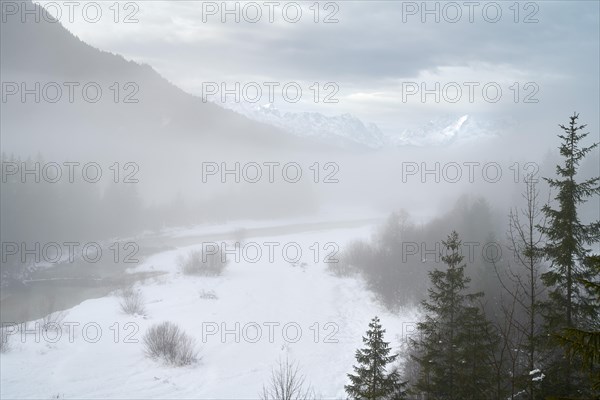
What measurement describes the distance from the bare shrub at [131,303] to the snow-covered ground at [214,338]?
0.77m

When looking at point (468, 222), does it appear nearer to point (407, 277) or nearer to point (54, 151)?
point (407, 277)

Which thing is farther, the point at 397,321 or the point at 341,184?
the point at 341,184

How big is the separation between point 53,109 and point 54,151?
35015mm

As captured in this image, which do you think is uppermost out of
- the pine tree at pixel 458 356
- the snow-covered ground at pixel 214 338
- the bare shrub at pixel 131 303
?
the pine tree at pixel 458 356

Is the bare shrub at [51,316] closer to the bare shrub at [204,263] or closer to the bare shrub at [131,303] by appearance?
the bare shrub at [131,303]

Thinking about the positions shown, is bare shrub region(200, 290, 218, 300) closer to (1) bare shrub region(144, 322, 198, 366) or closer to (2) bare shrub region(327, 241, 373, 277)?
(1) bare shrub region(144, 322, 198, 366)

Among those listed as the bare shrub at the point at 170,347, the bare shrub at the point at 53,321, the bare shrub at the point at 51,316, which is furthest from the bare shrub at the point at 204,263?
the bare shrub at the point at 170,347

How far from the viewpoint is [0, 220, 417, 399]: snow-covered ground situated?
27.2 meters

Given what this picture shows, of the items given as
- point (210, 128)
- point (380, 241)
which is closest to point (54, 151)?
point (210, 128)

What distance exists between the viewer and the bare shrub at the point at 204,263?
5716cm

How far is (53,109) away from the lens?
502 ft

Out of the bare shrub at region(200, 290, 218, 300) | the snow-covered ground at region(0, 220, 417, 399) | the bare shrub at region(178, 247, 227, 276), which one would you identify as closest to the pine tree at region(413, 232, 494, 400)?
the snow-covered ground at region(0, 220, 417, 399)

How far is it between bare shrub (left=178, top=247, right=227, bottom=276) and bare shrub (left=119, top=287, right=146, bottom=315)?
1186cm

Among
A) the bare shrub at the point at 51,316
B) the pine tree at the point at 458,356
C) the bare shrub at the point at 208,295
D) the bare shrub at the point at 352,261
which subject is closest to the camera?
the pine tree at the point at 458,356
